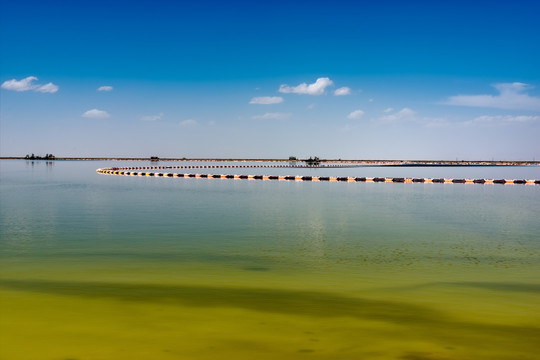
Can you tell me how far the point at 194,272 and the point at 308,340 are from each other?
5625 mm

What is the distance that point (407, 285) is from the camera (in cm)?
1178

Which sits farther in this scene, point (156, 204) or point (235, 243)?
point (156, 204)

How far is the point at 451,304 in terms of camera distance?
1030cm

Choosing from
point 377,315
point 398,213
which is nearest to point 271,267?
point 377,315

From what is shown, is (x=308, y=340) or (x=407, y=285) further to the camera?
(x=407, y=285)

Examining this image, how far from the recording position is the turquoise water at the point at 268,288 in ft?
25.9

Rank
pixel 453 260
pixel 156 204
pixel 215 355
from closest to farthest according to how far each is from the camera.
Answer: pixel 215 355 < pixel 453 260 < pixel 156 204

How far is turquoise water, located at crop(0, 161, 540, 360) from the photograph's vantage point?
311 inches

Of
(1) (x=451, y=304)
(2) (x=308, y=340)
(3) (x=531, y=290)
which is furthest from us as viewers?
(3) (x=531, y=290)

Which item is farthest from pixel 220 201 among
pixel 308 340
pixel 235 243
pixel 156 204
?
pixel 308 340

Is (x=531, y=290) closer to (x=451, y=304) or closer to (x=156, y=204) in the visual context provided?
(x=451, y=304)

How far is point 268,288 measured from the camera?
1142 cm

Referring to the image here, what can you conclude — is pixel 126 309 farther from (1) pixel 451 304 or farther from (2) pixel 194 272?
(1) pixel 451 304

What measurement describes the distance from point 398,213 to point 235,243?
12523 mm
